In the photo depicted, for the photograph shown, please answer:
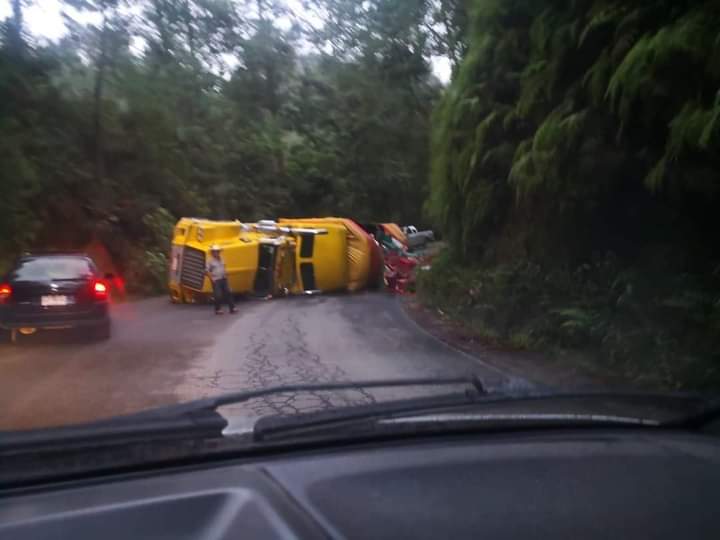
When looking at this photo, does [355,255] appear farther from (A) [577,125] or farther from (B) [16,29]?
(A) [577,125]

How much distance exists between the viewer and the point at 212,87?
26844mm

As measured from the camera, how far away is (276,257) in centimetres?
2203

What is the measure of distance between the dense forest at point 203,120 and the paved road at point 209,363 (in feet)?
21.3

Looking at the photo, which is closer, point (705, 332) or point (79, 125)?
point (705, 332)

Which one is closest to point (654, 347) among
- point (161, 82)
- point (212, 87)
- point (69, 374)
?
point (69, 374)

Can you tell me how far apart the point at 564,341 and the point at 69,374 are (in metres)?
6.64

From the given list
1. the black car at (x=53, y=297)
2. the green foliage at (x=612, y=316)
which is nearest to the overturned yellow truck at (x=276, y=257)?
the black car at (x=53, y=297)

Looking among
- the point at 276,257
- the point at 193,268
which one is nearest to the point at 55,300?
the point at 193,268

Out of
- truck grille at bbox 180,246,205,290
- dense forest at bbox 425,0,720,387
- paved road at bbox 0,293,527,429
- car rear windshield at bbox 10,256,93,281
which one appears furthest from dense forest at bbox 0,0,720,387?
car rear windshield at bbox 10,256,93,281

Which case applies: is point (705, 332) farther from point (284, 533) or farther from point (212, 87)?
point (212, 87)

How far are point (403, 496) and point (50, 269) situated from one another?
1169 centimetres

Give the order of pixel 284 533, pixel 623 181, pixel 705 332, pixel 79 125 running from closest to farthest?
pixel 284 533 < pixel 705 332 < pixel 623 181 < pixel 79 125

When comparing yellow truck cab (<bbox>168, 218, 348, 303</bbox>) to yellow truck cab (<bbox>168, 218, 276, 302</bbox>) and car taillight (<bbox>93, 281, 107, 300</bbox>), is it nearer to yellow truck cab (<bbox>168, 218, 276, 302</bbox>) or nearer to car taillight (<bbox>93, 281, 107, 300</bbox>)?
yellow truck cab (<bbox>168, 218, 276, 302</bbox>)

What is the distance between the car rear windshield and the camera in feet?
42.5
